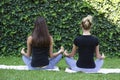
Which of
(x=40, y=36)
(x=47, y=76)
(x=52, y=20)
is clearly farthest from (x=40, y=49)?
(x=52, y=20)

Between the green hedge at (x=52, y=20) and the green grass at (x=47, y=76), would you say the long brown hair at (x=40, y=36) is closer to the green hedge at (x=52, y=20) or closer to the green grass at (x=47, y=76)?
the green grass at (x=47, y=76)

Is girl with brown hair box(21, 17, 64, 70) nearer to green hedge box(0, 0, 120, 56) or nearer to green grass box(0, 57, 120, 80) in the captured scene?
green grass box(0, 57, 120, 80)

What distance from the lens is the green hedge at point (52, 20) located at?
10.8 meters

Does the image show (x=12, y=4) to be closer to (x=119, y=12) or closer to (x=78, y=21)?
(x=78, y=21)

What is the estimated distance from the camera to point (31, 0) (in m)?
10.8

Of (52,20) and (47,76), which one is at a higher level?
(52,20)

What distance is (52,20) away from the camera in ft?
35.4

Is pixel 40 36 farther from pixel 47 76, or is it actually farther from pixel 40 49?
pixel 47 76

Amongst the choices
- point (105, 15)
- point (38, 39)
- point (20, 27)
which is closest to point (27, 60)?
point (38, 39)

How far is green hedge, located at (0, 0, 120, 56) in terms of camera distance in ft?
35.3

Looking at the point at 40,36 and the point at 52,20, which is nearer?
the point at 40,36

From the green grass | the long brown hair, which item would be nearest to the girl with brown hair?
the long brown hair

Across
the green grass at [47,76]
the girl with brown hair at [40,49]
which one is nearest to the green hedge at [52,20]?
the girl with brown hair at [40,49]

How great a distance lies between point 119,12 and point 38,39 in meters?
3.53
